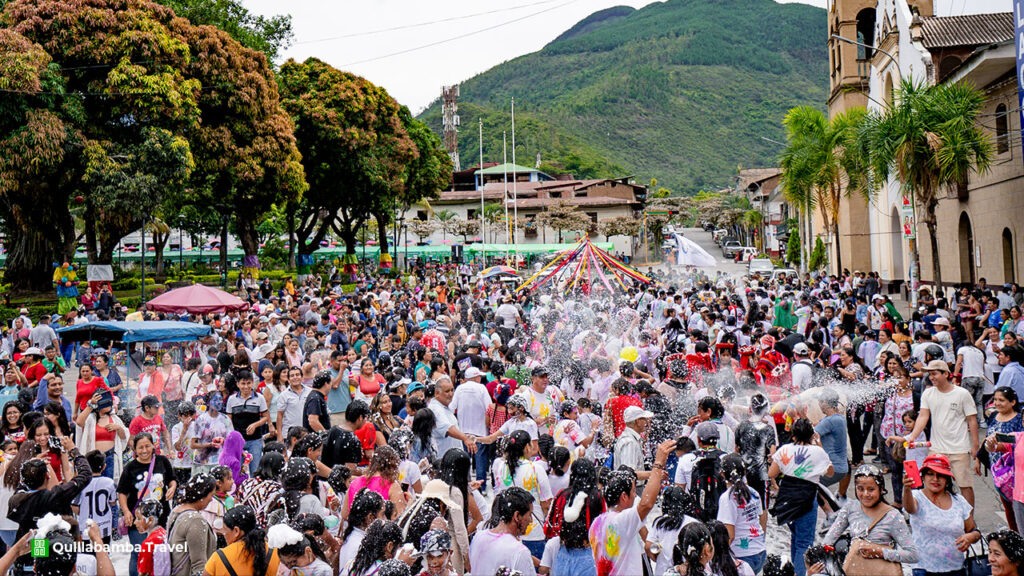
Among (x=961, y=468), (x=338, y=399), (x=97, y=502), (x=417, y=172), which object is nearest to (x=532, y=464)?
(x=97, y=502)

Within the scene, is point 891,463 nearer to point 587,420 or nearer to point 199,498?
point 587,420

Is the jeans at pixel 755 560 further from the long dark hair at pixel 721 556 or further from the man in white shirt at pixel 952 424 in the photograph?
the man in white shirt at pixel 952 424

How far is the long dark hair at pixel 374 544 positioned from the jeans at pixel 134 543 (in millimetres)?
2185

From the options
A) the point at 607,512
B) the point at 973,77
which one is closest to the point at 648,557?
the point at 607,512

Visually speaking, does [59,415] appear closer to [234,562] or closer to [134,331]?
[234,562]

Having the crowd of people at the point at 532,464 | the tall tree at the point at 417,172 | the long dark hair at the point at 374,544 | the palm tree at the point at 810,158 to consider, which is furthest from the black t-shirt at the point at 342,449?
the tall tree at the point at 417,172

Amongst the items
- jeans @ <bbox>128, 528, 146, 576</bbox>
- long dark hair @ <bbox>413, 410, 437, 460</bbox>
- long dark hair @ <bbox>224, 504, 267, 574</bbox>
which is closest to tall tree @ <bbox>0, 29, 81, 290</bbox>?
jeans @ <bbox>128, 528, 146, 576</bbox>

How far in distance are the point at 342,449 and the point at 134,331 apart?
26.6ft

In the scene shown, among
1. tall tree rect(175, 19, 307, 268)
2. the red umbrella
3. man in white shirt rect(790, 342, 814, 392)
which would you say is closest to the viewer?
man in white shirt rect(790, 342, 814, 392)

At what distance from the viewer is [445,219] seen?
69.9 meters

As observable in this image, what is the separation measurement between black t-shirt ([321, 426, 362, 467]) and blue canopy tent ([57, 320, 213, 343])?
7731 millimetres

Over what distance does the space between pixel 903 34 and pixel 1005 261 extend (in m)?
9.73

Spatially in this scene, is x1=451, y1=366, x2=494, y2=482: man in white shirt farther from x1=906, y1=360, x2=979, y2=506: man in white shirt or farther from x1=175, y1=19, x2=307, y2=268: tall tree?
x1=175, y1=19, x2=307, y2=268: tall tree

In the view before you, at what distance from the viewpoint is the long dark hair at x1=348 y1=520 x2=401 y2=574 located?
4.59 meters
